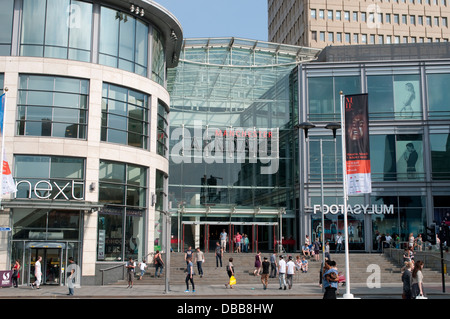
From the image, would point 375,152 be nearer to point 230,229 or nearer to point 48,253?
point 230,229

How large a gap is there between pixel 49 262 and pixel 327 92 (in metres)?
27.4

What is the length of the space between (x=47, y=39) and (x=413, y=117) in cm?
3009

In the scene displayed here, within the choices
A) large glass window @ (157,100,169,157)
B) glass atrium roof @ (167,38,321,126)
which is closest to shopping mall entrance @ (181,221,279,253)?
large glass window @ (157,100,169,157)

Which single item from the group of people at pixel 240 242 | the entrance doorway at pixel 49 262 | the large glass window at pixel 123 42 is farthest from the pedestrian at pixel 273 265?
the large glass window at pixel 123 42

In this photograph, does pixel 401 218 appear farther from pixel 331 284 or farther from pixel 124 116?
pixel 331 284

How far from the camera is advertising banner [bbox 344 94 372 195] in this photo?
21375 millimetres

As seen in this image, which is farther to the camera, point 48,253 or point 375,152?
point 375,152

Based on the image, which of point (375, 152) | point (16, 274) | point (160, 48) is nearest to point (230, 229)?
point (375, 152)

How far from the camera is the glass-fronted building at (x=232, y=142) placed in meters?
43.7

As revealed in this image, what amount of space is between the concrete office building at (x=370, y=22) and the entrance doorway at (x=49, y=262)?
67.2m

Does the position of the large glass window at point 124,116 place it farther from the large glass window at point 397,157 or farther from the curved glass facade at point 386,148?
the large glass window at point 397,157

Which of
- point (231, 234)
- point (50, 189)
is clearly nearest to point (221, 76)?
point (231, 234)

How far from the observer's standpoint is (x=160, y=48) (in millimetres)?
35344

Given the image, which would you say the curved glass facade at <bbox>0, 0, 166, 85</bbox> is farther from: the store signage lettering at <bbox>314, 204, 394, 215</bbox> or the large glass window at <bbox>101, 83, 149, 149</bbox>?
the store signage lettering at <bbox>314, 204, 394, 215</bbox>
